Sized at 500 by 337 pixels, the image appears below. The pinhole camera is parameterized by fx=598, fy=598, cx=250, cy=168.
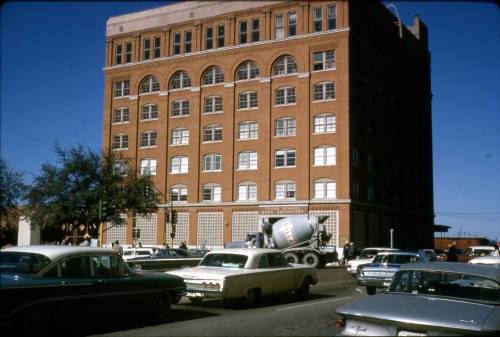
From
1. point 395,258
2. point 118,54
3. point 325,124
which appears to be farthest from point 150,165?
point 395,258

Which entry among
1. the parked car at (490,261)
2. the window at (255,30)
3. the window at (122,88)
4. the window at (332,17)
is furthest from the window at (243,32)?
the parked car at (490,261)

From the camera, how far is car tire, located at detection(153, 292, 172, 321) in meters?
12.6

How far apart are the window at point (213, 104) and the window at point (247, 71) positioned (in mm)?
2783

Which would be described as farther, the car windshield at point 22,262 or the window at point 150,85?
the window at point 150,85

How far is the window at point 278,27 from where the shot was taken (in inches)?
2071

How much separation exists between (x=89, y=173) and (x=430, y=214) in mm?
44640

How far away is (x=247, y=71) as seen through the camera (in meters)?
54.2

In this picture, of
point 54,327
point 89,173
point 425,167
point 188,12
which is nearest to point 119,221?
point 89,173

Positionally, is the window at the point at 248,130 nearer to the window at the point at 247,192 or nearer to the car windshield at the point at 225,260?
the window at the point at 247,192

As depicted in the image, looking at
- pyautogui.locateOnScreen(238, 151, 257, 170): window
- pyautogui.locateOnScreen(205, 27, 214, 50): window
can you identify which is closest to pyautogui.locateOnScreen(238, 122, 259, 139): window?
pyautogui.locateOnScreen(238, 151, 257, 170): window

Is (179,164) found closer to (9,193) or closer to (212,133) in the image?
(212,133)

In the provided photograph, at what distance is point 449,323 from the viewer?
22.3ft

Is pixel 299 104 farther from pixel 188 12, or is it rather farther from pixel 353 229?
pixel 188 12

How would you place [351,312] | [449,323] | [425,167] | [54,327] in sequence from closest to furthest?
[449,323] < [351,312] < [54,327] < [425,167]
